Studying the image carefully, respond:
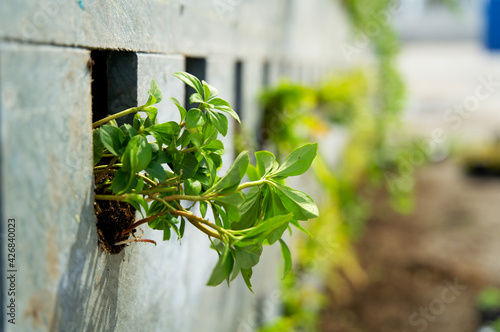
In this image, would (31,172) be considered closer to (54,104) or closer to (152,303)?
(54,104)

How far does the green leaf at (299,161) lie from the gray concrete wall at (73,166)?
0.33 meters

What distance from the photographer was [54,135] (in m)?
0.73

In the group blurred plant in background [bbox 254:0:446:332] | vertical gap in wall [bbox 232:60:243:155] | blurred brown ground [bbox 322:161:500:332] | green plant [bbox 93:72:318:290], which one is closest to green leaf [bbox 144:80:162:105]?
green plant [bbox 93:72:318:290]

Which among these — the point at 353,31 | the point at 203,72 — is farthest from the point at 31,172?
the point at 353,31

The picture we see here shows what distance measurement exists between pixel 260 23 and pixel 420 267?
341 centimetres

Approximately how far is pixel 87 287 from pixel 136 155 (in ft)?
0.87

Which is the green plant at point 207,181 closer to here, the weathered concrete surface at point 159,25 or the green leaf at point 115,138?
the green leaf at point 115,138

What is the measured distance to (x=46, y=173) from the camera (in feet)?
2.32

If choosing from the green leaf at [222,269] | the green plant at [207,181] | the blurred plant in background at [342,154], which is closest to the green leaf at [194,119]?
the green plant at [207,181]

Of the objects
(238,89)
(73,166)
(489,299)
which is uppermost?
(238,89)

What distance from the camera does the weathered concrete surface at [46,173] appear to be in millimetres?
629

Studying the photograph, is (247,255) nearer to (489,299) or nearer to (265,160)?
(265,160)

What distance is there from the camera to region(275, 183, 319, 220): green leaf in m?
0.79

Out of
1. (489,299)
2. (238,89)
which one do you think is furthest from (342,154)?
(238,89)
